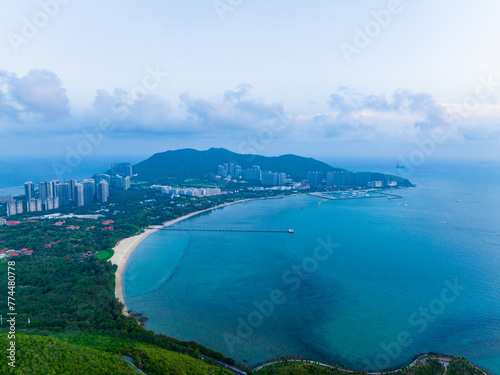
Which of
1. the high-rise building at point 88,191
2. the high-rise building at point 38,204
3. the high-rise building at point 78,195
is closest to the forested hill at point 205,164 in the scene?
the high-rise building at point 88,191

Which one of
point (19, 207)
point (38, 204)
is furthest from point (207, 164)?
point (19, 207)

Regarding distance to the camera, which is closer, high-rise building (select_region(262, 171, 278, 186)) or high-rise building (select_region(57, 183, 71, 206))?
high-rise building (select_region(57, 183, 71, 206))

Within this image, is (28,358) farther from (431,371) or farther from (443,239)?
(443,239)

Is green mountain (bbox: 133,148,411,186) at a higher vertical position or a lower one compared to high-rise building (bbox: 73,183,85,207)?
higher

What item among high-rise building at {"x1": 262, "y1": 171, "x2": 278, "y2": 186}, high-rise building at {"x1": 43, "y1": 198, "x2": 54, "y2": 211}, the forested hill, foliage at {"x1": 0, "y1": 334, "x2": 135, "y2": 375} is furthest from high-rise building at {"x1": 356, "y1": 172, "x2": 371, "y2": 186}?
foliage at {"x1": 0, "y1": 334, "x2": 135, "y2": 375}

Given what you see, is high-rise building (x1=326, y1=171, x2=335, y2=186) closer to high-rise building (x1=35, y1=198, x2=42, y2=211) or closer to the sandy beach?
the sandy beach
